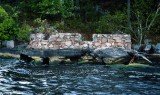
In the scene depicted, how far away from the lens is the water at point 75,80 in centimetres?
1439

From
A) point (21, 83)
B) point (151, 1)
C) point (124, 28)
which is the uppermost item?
point (151, 1)

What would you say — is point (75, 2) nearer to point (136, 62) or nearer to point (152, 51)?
point (152, 51)

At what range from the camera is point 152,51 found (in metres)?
27.8

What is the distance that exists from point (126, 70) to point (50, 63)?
5.19m

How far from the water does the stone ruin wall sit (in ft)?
16.9

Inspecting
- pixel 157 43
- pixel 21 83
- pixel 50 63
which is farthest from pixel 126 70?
pixel 157 43

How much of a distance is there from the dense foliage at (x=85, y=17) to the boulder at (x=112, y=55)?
24.6 ft

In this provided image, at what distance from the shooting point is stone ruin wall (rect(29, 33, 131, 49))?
27.7 m

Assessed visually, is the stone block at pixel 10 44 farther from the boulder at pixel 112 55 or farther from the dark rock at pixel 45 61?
the boulder at pixel 112 55

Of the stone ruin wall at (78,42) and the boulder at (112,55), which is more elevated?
the stone ruin wall at (78,42)

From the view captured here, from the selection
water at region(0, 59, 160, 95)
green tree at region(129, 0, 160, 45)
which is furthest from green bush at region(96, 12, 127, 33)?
water at region(0, 59, 160, 95)

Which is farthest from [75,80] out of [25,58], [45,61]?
[25,58]

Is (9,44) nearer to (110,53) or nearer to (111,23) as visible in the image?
(110,53)

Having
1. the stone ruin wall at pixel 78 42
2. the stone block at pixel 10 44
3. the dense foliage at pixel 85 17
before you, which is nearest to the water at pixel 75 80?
the stone ruin wall at pixel 78 42
